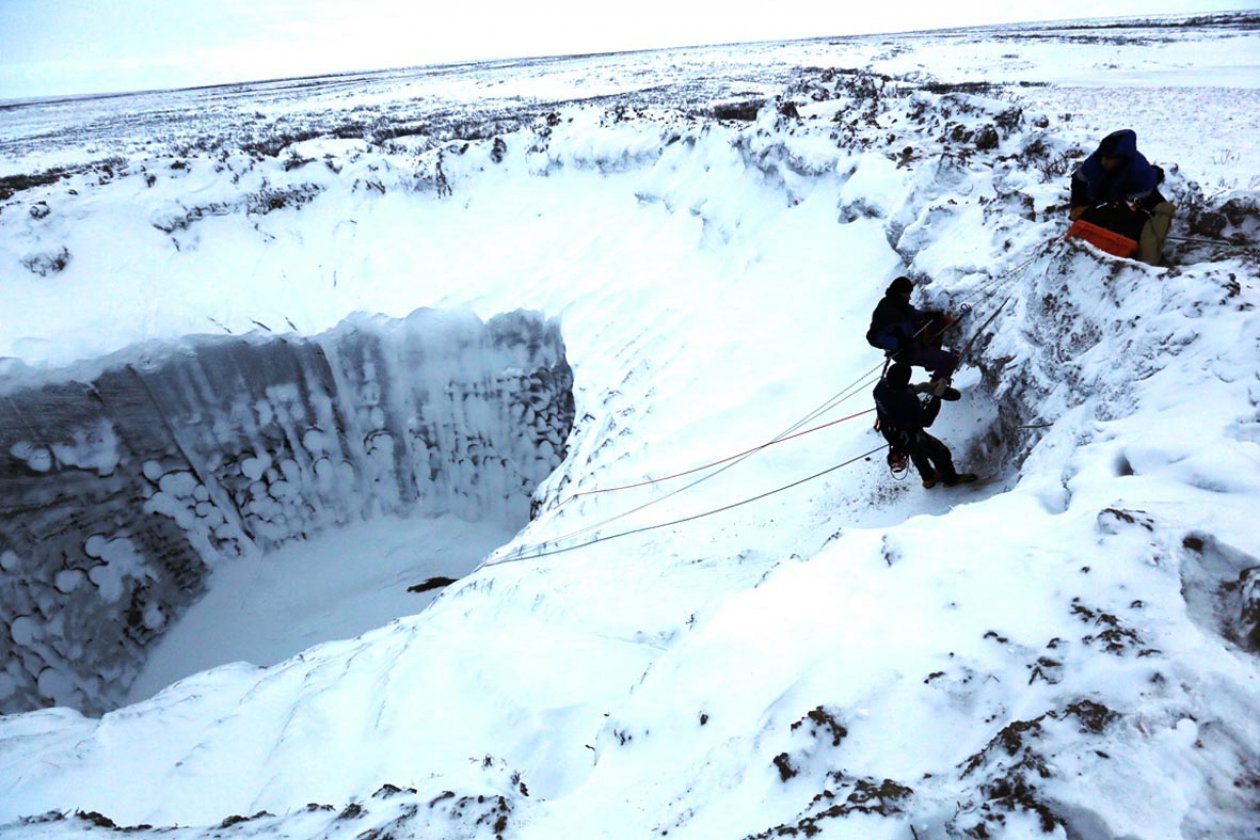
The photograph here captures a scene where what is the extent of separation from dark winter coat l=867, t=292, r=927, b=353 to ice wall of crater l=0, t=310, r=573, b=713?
316 inches

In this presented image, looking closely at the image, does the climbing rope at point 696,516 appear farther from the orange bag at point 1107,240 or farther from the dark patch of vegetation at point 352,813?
the dark patch of vegetation at point 352,813

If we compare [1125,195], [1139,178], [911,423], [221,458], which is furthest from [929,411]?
[221,458]

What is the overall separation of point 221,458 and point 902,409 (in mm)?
12540

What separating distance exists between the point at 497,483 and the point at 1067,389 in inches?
428

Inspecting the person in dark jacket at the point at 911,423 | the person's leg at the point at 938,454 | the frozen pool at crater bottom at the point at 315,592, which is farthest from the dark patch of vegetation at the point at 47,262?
the person's leg at the point at 938,454

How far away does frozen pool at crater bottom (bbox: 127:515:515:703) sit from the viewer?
11539 millimetres

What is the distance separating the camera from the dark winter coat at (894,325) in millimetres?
5043

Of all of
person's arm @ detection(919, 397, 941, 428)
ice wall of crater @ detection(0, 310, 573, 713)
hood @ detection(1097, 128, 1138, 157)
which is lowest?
ice wall of crater @ detection(0, 310, 573, 713)

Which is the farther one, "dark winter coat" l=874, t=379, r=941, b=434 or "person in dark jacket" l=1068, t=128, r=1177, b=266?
"dark winter coat" l=874, t=379, r=941, b=434

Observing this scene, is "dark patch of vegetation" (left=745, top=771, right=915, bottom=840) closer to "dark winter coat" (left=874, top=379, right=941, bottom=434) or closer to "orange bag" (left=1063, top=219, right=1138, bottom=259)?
"dark winter coat" (left=874, top=379, right=941, bottom=434)

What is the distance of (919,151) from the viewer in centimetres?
1038

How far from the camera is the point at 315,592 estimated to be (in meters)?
12.5

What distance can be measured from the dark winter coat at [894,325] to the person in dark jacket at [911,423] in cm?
18

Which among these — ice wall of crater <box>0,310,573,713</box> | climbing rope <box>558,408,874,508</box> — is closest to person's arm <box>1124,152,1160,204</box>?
climbing rope <box>558,408,874,508</box>
